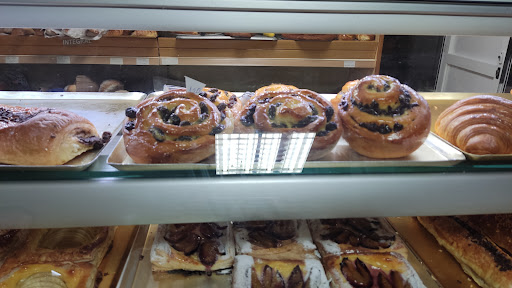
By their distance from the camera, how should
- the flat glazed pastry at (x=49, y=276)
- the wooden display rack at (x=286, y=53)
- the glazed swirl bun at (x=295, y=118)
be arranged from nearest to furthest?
the glazed swirl bun at (x=295, y=118) < the flat glazed pastry at (x=49, y=276) < the wooden display rack at (x=286, y=53)

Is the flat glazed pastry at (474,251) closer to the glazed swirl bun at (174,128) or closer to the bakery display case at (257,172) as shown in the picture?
the bakery display case at (257,172)

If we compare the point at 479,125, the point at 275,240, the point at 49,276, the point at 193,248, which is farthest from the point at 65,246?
the point at 479,125

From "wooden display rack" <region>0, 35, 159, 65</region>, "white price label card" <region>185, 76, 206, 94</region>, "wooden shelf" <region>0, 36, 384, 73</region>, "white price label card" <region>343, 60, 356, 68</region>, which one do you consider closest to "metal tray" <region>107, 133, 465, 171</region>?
"white price label card" <region>185, 76, 206, 94</region>

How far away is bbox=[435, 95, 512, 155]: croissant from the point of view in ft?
3.87

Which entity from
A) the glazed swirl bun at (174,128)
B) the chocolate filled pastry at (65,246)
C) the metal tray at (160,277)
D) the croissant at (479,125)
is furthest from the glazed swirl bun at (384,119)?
the chocolate filled pastry at (65,246)

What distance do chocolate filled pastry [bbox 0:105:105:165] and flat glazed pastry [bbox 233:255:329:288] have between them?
2.38 feet

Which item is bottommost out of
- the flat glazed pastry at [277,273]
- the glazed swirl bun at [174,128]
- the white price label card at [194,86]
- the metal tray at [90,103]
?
the flat glazed pastry at [277,273]

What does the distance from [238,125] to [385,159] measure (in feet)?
1.57

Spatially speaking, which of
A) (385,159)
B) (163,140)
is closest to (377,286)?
(385,159)

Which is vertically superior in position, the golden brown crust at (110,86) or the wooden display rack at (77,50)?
the wooden display rack at (77,50)

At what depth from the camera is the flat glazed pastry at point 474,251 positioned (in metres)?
1.49

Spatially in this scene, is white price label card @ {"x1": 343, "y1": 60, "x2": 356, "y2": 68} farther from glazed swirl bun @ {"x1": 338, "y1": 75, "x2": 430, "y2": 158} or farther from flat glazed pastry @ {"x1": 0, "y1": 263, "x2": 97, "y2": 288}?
flat glazed pastry @ {"x1": 0, "y1": 263, "x2": 97, "y2": 288}

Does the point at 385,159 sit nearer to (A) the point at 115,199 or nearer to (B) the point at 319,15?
(B) the point at 319,15

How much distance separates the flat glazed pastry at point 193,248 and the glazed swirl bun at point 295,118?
61cm
